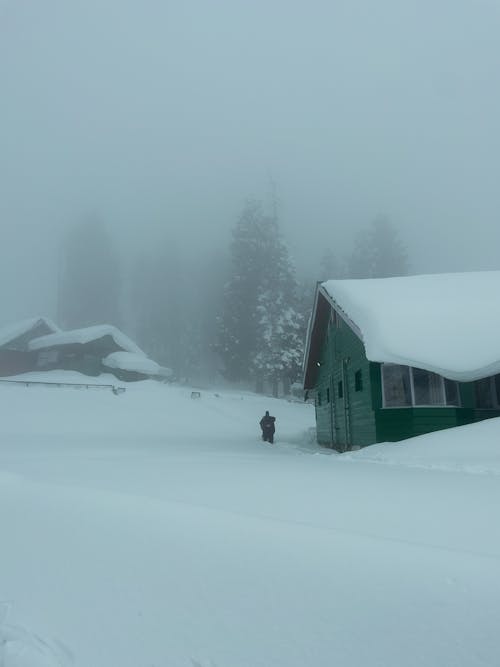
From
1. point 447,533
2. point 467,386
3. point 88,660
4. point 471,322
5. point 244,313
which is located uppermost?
point 244,313

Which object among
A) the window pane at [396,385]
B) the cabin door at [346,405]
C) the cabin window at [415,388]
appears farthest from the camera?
the cabin door at [346,405]

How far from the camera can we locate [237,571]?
11.7ft

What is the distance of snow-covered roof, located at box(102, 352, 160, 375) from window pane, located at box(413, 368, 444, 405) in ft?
105

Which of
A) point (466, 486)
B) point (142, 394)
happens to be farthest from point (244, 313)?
point (466, 486)

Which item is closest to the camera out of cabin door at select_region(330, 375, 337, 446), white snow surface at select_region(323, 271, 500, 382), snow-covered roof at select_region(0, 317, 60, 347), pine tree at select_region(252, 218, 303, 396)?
white snow surface at select_region(323, 271, 500, 382)

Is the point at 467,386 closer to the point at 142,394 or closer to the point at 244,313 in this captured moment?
the point at 142,394

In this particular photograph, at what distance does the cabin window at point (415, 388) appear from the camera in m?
14.6

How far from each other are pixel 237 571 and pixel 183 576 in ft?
1.19

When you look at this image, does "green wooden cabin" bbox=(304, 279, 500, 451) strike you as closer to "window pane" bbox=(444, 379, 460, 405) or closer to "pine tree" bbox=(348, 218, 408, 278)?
"window pane" bbox=(444, 379, 460, 405)

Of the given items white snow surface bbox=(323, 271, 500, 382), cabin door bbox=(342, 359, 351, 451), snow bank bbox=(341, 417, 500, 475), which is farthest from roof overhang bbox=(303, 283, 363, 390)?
snow bank bbox=(341, 417, 500, 475)

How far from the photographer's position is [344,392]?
18234mm

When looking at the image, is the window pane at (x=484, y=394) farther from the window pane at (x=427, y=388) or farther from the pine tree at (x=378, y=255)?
the pine tree at (x=378, y=255)

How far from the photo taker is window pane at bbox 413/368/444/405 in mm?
14672

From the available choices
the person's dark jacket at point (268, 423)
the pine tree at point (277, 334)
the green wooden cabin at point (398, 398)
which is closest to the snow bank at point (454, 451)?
the green wooden cabin at point (398, 398)
